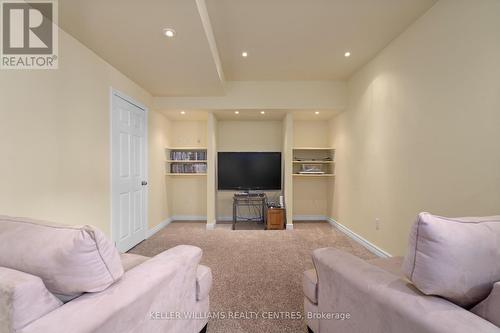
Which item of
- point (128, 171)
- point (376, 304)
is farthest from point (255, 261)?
point (128, 171)

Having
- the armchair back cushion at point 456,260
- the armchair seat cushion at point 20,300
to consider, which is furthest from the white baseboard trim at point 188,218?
the armchair back cushion at point 456,260

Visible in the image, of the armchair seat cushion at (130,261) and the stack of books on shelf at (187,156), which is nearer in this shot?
the armchair seat cushion at (130,261)

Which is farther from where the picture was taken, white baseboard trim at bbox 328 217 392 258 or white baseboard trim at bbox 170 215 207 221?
white baseboard trim at bbox 170 215 207 221

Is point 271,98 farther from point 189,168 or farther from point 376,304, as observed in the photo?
point 376,304

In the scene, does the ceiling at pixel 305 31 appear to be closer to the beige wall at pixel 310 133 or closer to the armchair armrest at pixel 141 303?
the beige wall at pixel 310 133

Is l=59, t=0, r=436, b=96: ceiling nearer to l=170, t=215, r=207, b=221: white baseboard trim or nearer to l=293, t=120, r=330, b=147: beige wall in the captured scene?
l=293, t=120, r=330, b=147: beige wall

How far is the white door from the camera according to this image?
2754mm

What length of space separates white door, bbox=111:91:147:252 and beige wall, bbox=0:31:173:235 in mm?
156

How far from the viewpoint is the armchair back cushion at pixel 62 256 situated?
2.56 feet

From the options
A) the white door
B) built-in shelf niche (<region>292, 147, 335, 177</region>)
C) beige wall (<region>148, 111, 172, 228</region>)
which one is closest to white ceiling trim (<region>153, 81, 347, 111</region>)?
beige wall (<region>148, 111, 172, 228</region>)

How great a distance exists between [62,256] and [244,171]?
12.0 feet

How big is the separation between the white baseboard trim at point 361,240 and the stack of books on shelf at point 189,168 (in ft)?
9.12

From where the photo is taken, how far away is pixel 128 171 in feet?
10.0

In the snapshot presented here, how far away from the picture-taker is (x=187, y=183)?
468 centimetres
